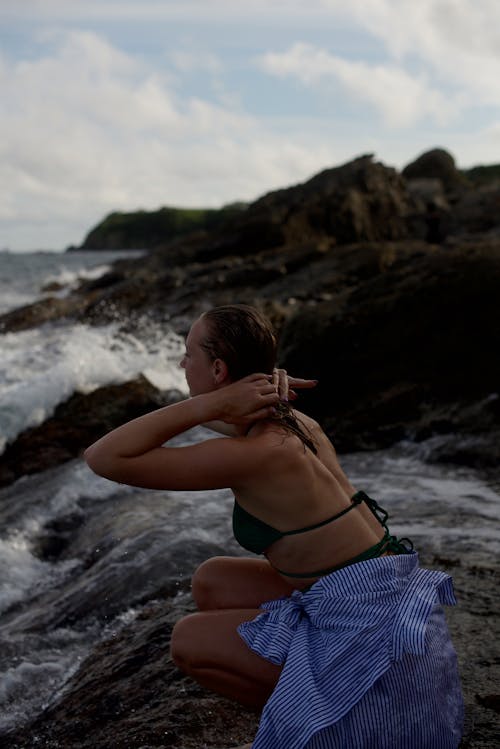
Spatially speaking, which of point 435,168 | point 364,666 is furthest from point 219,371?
point 435,168

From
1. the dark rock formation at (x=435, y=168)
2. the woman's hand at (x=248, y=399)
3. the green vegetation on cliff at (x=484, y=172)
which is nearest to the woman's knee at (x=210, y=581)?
the woman's hand at (x=248, y=399)

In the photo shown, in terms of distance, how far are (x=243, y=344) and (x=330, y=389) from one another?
641cm

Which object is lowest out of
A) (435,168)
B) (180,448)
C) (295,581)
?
(295,581)

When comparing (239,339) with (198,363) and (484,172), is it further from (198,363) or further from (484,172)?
(484,172)

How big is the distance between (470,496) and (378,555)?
12.3ft

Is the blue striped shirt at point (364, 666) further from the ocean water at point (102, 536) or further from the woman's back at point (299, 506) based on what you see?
the ocean water at point (102, 536)

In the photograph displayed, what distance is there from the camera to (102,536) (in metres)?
6.40

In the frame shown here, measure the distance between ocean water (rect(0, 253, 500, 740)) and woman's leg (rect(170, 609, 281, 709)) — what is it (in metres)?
1.37

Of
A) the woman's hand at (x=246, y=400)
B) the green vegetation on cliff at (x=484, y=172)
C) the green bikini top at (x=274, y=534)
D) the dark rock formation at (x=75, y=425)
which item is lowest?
the dark rock formation at (x=75, y=425)

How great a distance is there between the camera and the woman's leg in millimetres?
2832

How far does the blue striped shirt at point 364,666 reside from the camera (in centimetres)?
246

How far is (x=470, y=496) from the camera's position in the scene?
6426 millimetres

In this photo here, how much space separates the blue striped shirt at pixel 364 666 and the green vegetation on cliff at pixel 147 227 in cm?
14289

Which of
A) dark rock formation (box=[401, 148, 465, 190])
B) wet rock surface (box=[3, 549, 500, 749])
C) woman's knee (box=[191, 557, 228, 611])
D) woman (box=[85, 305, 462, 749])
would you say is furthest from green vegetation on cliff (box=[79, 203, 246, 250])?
woman (box=[85, 305, 462, 749])
